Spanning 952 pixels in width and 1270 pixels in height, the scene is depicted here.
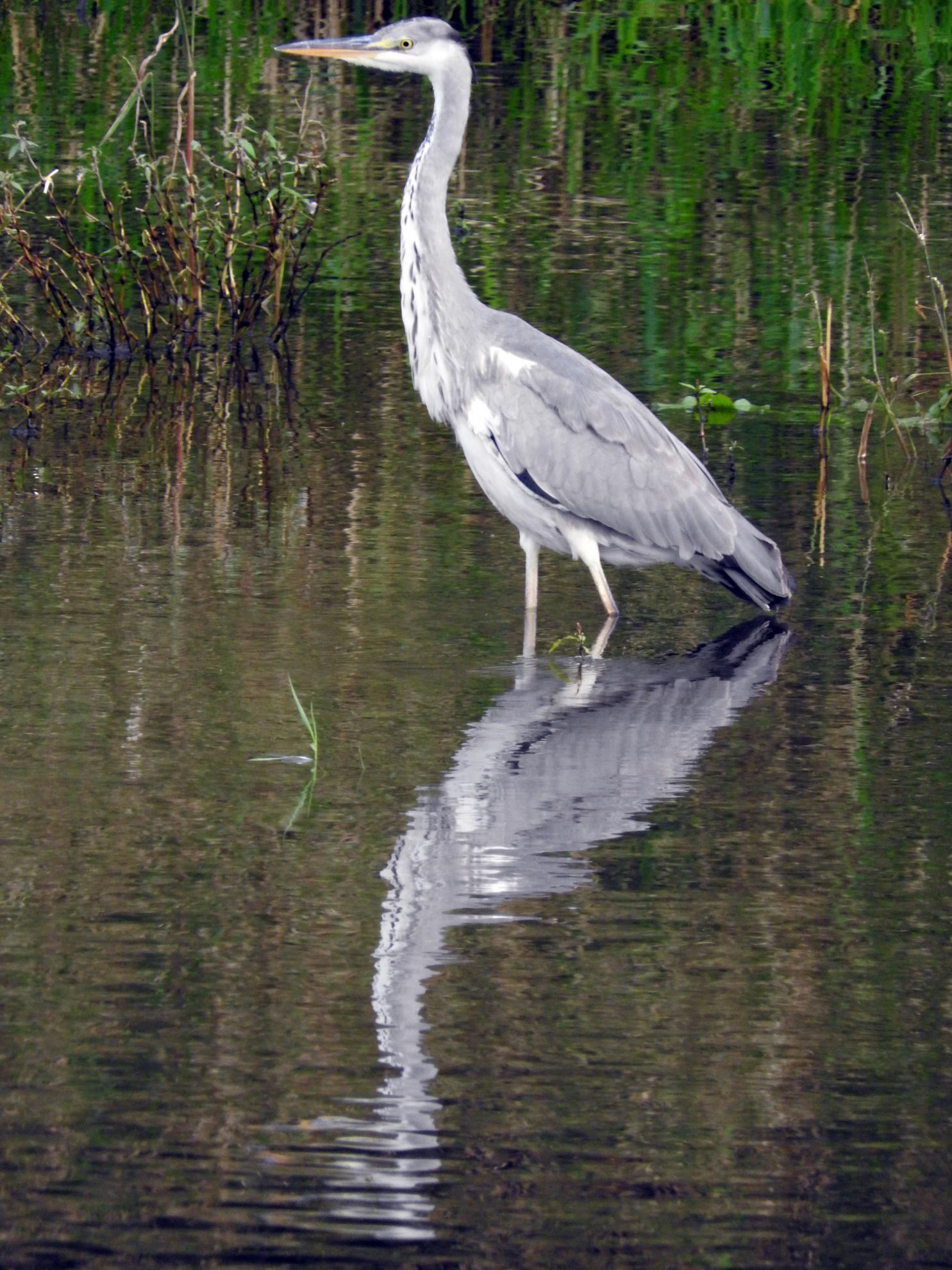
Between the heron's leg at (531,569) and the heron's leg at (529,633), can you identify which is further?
the heron's leg at (531,569)

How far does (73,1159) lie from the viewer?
390 centimetres

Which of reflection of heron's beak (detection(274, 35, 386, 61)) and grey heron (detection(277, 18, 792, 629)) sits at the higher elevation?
reflection of heron's beak (detection(274, 35, 386, 61))

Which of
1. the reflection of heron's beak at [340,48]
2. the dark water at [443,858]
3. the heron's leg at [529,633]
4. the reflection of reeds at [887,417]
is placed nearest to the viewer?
the dark water at [443,858]

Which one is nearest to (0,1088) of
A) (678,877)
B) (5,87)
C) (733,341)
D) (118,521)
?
(678,877)

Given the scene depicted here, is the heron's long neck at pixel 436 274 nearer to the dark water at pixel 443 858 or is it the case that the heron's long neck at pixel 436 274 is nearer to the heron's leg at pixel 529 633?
the dark water at pixel 443 858

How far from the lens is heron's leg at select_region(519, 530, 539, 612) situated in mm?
7395

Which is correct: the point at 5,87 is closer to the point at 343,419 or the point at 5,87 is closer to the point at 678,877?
the point at 343,419

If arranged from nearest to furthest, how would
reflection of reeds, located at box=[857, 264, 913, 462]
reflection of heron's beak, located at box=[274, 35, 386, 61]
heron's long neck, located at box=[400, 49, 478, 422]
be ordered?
heron's long neck, located at box=[400, 49, 478, 422]
reflection of heron's beak, located at box=[274, 35, 386, 61]
reflection of reeds, located at box=[857, 264, 913, 462]

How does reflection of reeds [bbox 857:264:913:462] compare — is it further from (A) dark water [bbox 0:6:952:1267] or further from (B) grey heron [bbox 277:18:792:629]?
(B) grey heron [bbox 277:18:792:629]

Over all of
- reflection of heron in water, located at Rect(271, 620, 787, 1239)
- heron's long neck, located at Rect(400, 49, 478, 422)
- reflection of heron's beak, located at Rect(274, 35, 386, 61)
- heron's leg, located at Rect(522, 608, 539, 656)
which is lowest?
reflection of heron in water, located at Rect(271, 620, 787, 1239)

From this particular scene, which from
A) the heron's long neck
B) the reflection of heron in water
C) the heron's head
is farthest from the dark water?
the heron's head

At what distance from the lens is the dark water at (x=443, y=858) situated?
152 inches

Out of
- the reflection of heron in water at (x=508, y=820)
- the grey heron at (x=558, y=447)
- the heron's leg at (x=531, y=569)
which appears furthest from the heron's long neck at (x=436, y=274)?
the reflection of heron in water at (x=508, y=820)

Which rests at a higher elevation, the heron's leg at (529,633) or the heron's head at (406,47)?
the heron's head at (406,47)
